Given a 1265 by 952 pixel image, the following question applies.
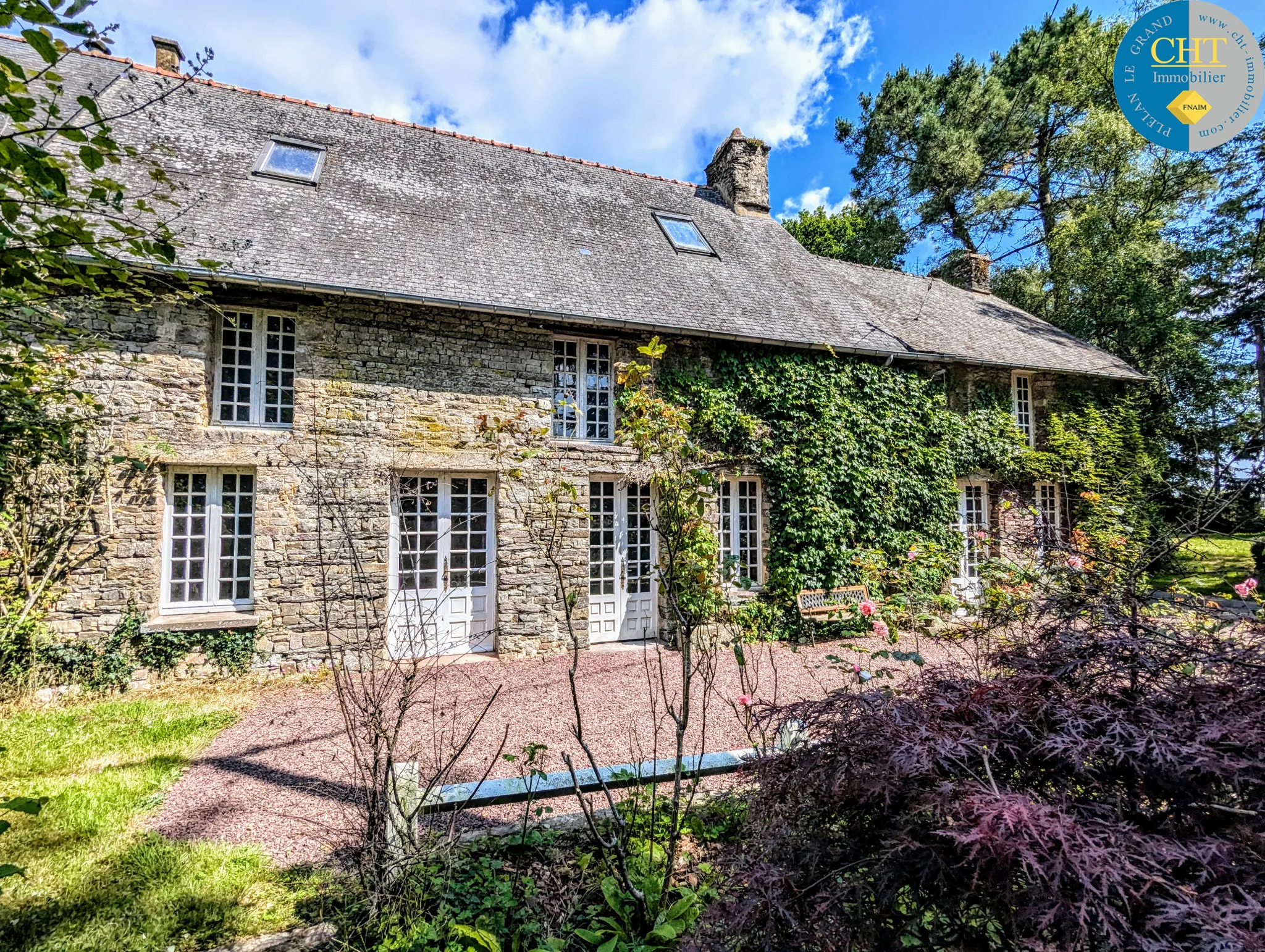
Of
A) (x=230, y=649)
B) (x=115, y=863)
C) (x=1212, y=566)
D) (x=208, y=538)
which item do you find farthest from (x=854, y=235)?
(x=115, y=863)

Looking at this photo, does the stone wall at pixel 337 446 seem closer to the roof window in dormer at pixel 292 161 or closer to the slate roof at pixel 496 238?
the slate roof at pixel 496 238

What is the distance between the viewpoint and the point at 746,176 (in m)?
→ 13.1

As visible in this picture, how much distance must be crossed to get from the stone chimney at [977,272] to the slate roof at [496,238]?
11.4 ft

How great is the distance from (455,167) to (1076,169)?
19207 mm

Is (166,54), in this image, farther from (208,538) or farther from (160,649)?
(160,649)

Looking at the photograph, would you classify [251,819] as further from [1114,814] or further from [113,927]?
[1114,814]

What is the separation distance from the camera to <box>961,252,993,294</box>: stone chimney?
52.5ft

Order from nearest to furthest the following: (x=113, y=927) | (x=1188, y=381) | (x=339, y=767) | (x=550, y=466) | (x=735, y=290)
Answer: (x=113, y=927), (x=339, y=767), (x=550, y=466), (x=735, y=290), (x=1188, y=381)

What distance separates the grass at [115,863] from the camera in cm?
272

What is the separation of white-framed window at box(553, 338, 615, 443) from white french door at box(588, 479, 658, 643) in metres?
0.85

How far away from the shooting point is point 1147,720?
4.78 feet

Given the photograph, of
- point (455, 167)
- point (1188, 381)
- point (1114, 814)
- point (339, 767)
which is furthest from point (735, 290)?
point (1188, 381)

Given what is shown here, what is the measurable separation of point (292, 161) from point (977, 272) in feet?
55.3

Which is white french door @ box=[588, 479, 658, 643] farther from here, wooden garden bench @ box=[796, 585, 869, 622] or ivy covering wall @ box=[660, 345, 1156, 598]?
wooden garden bench @ box=[796, 585, 869, 622]
